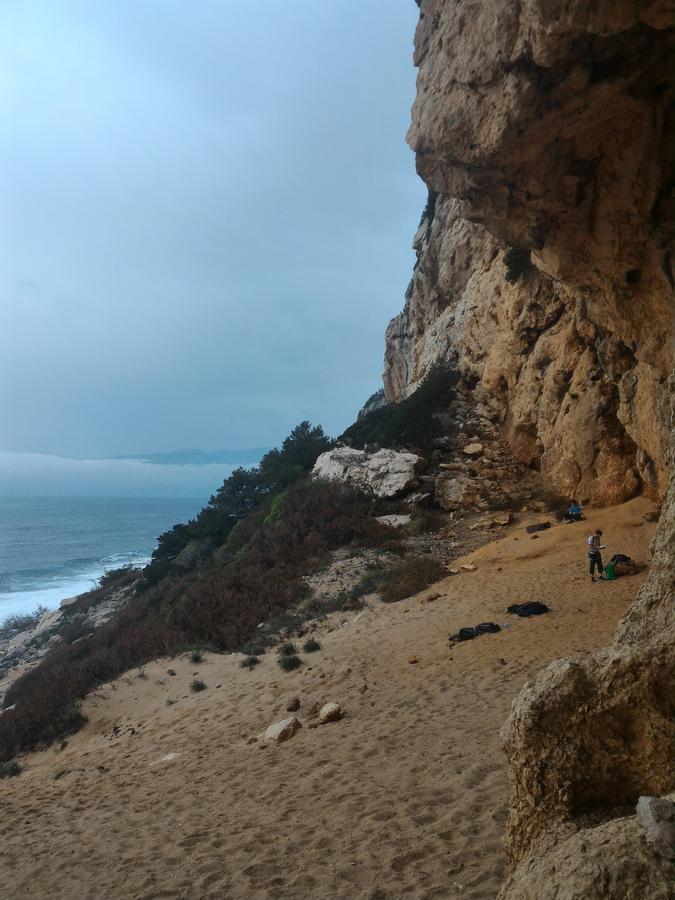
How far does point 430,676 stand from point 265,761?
3072 millimetres

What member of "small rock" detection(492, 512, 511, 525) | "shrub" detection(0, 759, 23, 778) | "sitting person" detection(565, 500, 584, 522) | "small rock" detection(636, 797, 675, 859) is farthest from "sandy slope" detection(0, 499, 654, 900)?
"small rock" detection(492, 512, 511, 525)

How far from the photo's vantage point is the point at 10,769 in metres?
9.20

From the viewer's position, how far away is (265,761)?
697 cm

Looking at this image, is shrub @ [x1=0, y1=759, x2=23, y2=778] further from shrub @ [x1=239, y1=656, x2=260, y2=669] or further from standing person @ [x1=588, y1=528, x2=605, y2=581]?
standing person @ [x1=588, y1=528, x2=605, y2=581]

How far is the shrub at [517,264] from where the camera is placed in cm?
2106

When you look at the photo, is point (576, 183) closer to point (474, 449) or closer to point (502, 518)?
point (502, 518)

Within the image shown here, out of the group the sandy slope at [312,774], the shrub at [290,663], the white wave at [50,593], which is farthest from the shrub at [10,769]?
the white wave at [50,593]

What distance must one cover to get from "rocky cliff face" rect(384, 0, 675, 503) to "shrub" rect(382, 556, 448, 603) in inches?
232

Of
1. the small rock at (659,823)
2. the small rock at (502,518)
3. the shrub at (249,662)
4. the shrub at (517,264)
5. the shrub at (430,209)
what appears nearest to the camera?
the small rock at (659,823)

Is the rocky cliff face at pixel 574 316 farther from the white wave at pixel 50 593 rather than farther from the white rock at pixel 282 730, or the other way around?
the white wave at pixel 50 593

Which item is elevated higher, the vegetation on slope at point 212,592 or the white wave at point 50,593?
the vegetation on slope at point 212,592

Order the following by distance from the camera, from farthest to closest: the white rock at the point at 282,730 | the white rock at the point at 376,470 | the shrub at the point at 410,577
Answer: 1. the white rock at the point at 376,470
2. the shrub at the point at 410,577
3. the white rock at the point at 282,730

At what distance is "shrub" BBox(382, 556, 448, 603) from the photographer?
1394 centimetres

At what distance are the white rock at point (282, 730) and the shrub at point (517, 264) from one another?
1872cm
